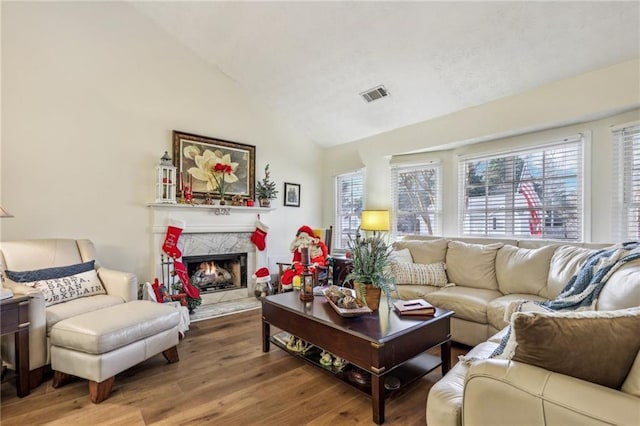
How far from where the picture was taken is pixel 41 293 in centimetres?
215

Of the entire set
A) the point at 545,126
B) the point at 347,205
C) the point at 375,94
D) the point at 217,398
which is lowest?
the point at 217,398

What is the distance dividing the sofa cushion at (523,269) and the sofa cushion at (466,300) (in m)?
0.15

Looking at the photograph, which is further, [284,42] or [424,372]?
[284,42]

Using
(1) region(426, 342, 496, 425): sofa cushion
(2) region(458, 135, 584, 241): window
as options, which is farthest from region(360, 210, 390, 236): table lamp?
(1) region(426, 342, 496, 425): sofa cushion

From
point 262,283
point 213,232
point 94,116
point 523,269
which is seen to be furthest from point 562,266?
point 94,116

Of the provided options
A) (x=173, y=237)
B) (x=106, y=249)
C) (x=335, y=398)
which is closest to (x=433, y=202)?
(x=335, y=398)

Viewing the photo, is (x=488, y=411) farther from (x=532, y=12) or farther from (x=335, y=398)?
(x=532, y=12)

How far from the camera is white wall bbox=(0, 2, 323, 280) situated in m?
3.01

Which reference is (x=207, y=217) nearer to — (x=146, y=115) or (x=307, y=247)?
(x=146, y=115)

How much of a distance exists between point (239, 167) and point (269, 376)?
2960mm

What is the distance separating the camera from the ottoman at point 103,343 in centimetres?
198

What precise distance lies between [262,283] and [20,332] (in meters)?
2.61

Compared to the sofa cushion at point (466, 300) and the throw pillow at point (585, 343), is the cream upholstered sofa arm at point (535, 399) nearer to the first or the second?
the throw pillow at point (585, 343)

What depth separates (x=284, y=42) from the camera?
349cm
